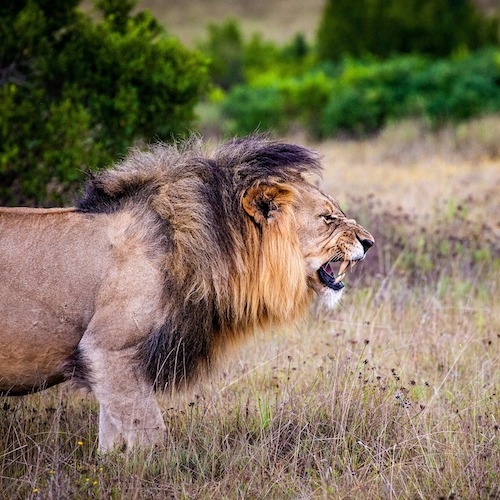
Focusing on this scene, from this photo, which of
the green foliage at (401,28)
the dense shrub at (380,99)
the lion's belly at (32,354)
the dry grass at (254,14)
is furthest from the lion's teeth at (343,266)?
the dry grass at (254,14)

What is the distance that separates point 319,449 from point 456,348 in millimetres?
1827

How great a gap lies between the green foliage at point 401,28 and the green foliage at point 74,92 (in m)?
29.4

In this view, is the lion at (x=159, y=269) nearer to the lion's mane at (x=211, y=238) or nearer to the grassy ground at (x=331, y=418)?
the lion's mane at (x=211, y=238)

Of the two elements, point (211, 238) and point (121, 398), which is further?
point (211, 238)

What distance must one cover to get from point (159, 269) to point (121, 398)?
0.61 m

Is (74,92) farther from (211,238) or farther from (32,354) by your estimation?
(32,354)

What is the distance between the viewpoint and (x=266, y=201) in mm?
3957

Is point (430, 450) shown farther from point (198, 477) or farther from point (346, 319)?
point (346, 319)

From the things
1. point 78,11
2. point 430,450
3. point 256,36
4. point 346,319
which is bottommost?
point 256,36

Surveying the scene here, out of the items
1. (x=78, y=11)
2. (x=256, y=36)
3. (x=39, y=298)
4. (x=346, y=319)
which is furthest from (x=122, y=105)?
(x=256, y=36)

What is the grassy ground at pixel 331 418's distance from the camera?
3.60m

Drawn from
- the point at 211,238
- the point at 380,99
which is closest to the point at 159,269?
the point at 211,238

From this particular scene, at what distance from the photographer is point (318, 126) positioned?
63.2ft

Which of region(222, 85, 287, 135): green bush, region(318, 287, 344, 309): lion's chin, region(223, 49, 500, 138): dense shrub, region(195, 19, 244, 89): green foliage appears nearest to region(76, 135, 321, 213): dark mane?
region(318, 287, 344, 309): lion's chin
